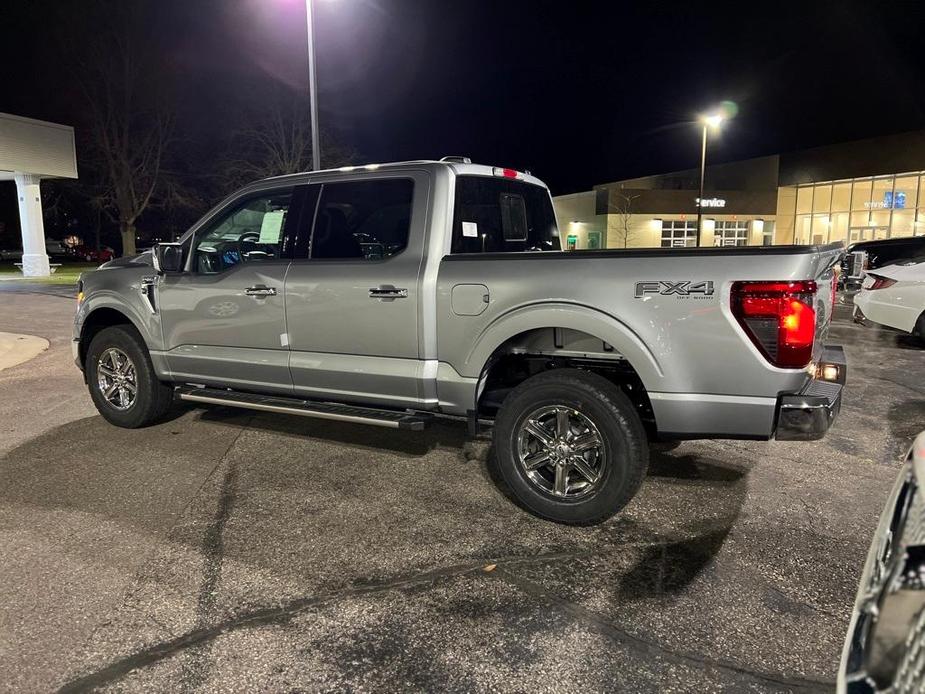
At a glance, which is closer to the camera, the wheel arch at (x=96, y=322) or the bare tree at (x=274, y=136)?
the wheel arch at (x=96, y=322)

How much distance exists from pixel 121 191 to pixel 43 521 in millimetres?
34046

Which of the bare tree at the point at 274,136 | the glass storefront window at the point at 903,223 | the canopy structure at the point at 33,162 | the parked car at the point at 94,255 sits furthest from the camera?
the parked car at the point at 94,255

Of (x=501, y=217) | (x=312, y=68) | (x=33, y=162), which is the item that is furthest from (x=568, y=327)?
(x=33, y=162)

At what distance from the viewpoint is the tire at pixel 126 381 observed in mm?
5820

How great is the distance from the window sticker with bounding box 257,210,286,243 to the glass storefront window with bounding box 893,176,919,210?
33.1 meters

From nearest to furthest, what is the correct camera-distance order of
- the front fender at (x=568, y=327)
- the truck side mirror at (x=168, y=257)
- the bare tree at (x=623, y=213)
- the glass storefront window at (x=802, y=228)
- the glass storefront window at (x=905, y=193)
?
1. the front fender at (x=568, y=327)
2. the truck side mirror at (x=168, y=257)
3. the glass storefront window at (x=905, y=193)
4. the glass storefront window at (x=802, y=228)
5. the bare tree at (x=623, y=213)

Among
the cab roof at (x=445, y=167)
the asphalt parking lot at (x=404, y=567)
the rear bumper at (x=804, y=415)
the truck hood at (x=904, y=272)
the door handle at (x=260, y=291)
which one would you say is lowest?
the asphalt parking lot at (x=404, y=567)

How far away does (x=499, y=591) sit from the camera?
3.29 m

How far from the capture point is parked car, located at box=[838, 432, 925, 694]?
4.27ft

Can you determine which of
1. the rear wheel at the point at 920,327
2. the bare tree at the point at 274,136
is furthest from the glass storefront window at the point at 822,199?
the rear wheel at the point at 920,327

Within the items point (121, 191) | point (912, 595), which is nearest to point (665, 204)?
point (121, 191)

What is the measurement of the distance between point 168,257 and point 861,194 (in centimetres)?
3572

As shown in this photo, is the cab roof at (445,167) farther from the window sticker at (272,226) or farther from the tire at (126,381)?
the tire at (126,381)

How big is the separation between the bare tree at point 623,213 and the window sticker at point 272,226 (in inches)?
1659
